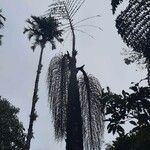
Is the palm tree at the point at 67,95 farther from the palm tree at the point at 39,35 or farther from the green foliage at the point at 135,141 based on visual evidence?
the palm tree at the point at 39,35

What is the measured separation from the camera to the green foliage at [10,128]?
28.3 meters

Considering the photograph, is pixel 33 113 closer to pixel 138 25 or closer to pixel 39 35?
pixel 39 35

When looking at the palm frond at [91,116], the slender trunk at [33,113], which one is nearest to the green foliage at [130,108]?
the palm frond at [91,116]

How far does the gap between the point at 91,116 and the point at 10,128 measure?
728 inches

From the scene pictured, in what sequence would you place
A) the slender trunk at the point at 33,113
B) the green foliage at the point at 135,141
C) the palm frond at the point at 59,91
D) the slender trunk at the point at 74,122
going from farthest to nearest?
1. the slender trunk at the point at 33,113
2. the palm frond at the point at 59,91
3. the slender trunk at the point at 74,122
4. the green foliage at the point at 135,141

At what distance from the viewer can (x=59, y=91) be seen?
37.1 ft

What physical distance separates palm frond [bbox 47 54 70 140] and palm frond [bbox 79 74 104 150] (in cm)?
62

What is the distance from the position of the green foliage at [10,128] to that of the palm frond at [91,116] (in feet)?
57.1

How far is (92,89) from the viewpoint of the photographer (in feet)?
38.9

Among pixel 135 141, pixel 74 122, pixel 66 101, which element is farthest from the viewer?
pixel 66 101

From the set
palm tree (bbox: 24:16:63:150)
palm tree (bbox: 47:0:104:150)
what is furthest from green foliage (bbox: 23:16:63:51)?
palm tree (bbox: 47:0:104:150)

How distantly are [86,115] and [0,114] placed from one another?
729 inches

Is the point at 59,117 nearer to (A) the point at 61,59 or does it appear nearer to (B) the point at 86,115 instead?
(B) the point at 86,115

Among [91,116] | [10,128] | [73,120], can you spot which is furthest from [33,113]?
[73,120]
